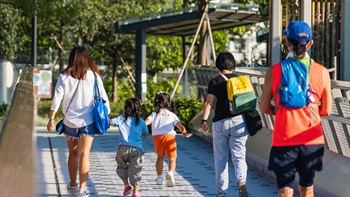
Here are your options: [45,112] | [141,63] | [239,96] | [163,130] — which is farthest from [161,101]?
[45,112]

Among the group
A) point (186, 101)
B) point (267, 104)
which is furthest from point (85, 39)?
point (267, 104)

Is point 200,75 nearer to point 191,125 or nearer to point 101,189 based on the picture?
point 191,125

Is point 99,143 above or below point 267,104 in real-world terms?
below

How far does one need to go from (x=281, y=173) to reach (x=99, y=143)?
34.3 feet

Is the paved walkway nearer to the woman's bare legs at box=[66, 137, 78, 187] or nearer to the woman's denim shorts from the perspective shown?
the woman's bare legs at box=[66, 137, 78, 187]

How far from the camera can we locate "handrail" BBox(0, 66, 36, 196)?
3928 mm

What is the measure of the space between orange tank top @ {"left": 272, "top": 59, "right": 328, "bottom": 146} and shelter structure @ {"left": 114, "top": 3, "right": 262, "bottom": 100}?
50.9 feet

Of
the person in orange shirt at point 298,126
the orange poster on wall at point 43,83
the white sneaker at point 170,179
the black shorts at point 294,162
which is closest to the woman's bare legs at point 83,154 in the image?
the white sneaker at point 170,179

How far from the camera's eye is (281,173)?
6793 mm

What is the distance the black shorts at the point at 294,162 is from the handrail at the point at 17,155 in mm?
1891

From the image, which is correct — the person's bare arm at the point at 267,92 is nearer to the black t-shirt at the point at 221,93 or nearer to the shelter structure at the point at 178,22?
the black t-shirt at the point at 221,93

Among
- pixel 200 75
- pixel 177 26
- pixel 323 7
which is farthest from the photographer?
pixel 177 26

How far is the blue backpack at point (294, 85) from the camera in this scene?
22.7 feet

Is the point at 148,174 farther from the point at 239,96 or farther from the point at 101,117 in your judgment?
the point at 239,96
